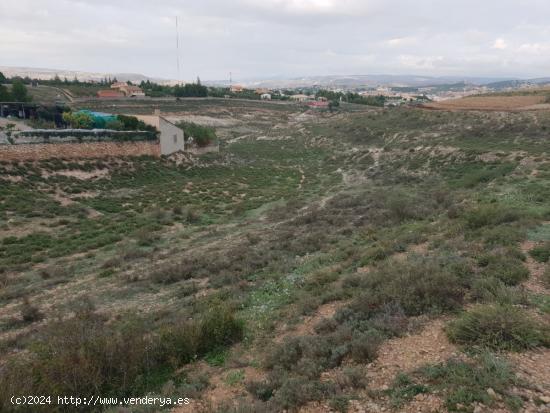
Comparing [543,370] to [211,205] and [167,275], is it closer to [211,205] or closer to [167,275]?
[167,275]

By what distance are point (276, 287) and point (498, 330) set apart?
6394mm

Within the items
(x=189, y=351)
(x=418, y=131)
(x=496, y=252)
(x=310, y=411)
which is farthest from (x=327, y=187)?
(x=310, y=411)

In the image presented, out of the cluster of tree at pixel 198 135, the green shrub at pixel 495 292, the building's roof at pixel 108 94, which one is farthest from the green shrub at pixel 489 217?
the building's roof at pixel 108 94

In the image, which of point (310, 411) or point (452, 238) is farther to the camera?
point (452, 238)

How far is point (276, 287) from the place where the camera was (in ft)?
38.8

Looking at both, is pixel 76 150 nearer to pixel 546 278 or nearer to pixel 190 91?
pixel 546 278

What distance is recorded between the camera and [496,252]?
9.84 meters

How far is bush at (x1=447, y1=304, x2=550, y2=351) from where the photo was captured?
630 centimetres

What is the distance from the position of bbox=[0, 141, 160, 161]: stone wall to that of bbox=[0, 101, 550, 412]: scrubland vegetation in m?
1.29

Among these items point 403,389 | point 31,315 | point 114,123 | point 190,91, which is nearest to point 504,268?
point 403,389

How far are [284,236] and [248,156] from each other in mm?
34813

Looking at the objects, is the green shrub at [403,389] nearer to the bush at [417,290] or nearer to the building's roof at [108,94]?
the bush at [417,290]

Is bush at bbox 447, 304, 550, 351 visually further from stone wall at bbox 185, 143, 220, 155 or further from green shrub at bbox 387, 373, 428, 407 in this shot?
stone wall at bbox 185, 143, 220, 155

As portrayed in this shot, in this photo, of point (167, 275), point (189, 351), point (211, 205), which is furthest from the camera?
point (211, 205)
